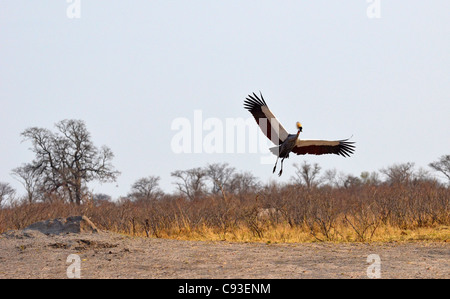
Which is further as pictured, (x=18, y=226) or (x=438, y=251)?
(x=18, y=226)

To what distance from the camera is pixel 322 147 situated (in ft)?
38.9

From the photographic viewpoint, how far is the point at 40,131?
128 feet

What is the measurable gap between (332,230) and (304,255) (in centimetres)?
462

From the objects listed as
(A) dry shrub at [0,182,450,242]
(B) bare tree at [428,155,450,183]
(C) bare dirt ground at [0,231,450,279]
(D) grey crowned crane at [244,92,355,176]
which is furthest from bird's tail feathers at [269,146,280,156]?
(B) bare tree at [428,155,450,183]

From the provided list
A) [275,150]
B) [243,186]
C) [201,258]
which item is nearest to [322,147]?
[275,150]

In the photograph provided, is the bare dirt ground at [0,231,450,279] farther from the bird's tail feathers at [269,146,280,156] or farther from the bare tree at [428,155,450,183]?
the bare tree at [428,155,450,183]

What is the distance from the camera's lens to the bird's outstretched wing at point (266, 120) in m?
10.6

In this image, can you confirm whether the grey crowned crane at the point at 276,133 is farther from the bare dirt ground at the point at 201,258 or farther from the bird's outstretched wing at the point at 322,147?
the bare dirt ground at the point at 201,258

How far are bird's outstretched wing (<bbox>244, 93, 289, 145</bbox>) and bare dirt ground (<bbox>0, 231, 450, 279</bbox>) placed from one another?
2.48 meters

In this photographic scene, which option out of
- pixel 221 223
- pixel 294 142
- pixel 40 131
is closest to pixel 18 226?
pixel 221 223

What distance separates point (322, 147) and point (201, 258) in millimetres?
4845

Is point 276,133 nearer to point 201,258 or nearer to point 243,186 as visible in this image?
point 201,258

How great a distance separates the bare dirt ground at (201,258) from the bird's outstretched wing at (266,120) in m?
2.48
